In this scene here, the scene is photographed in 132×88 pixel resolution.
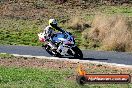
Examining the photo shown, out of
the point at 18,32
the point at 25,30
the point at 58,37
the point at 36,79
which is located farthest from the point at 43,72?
the point at 25,30

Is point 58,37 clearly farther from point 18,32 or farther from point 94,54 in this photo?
point 18,32

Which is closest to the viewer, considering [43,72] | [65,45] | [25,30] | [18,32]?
[43,72]

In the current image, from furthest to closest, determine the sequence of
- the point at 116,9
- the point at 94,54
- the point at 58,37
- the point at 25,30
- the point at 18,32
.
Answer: the point at 116,9
the point at 25,30
the point at 18,32
the point at 94,54
the point at 58,37

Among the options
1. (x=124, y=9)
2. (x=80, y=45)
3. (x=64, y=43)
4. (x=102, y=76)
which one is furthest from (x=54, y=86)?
(x=124, y=9)

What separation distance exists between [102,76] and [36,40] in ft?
84.2

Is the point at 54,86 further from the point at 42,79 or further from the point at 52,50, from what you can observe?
the point at 52,50

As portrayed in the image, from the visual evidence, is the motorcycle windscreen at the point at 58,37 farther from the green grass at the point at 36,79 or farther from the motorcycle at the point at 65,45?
the green grass at the point at 36,79

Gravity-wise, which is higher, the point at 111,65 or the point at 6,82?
the point at 6,82

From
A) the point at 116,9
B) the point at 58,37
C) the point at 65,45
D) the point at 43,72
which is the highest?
the point at 43,72

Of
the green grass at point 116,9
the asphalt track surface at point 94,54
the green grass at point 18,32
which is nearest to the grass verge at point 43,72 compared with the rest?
the asphalt track surface at point 94,54

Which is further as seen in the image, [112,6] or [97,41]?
[112,6]

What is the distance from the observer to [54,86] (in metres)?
13.7

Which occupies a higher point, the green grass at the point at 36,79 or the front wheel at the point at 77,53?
the green grass at the point at 36,79

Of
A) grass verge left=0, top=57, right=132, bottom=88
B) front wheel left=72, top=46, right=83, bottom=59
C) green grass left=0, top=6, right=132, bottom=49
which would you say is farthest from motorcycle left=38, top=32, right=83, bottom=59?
green grass left=0, top=6, right=132, bottom=49
